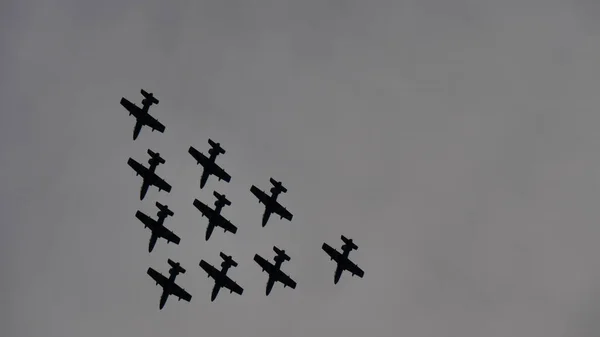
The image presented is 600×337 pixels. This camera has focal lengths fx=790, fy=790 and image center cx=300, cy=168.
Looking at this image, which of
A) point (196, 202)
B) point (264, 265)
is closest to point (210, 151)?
point (196, 202)

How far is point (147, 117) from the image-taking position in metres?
127

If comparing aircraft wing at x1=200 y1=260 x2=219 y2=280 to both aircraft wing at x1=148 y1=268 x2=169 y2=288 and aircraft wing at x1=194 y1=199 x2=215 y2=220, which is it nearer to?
aircraft wing at x1=148 y1=268 x2=169 y2=288

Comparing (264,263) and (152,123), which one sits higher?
(152,123)

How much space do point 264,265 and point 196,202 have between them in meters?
15.2

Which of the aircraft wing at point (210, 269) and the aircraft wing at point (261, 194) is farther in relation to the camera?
the aircraft wing at point (210, 269)

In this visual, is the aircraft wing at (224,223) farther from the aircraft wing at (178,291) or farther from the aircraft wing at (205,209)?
the aircraft wing at (178,291)

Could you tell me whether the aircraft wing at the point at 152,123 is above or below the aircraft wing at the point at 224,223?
above

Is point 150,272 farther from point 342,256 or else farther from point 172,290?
point 342,256

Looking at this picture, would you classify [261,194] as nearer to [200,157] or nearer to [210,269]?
[200,157]

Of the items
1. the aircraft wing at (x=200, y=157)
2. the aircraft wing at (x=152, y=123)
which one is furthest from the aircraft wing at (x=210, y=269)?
the aircraft wing at (x=152, y=123)

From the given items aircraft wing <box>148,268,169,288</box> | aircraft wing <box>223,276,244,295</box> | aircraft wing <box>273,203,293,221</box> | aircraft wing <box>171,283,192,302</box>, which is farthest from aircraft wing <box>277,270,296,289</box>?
aircraft wing <box>148,268,169,288</box>

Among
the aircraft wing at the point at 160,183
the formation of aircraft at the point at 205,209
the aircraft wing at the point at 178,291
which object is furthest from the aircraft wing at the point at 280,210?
the aircraft wing at the point at 178,291

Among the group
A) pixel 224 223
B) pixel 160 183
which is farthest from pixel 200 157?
pixel 224 223

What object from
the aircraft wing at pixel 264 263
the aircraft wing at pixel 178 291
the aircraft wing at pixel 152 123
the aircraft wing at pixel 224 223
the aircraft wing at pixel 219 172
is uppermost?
the aircraft wing at pixel 152 123
